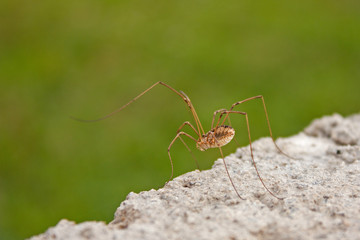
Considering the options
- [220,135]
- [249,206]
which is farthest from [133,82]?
[249,206]

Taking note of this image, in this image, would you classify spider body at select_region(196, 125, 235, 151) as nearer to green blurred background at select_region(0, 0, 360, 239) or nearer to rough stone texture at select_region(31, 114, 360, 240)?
rough stone texture at select_region(31, 114, 360, 240)

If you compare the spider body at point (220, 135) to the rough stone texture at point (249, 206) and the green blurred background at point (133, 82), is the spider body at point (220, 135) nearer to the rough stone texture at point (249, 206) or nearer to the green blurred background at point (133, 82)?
the rough stone texture at point (249, 206)

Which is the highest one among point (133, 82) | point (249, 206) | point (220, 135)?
point (133, 82)

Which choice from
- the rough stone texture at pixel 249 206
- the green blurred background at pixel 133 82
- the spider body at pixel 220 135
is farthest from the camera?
the green blurred background at pixel 133 82

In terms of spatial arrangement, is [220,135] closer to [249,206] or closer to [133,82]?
[249,206]

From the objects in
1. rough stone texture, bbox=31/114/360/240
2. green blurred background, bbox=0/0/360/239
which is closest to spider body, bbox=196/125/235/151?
rough stone texture, bbox=31/114/360/240

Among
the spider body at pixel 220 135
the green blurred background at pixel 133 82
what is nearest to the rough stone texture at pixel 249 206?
the spider body at pixel 220 135
